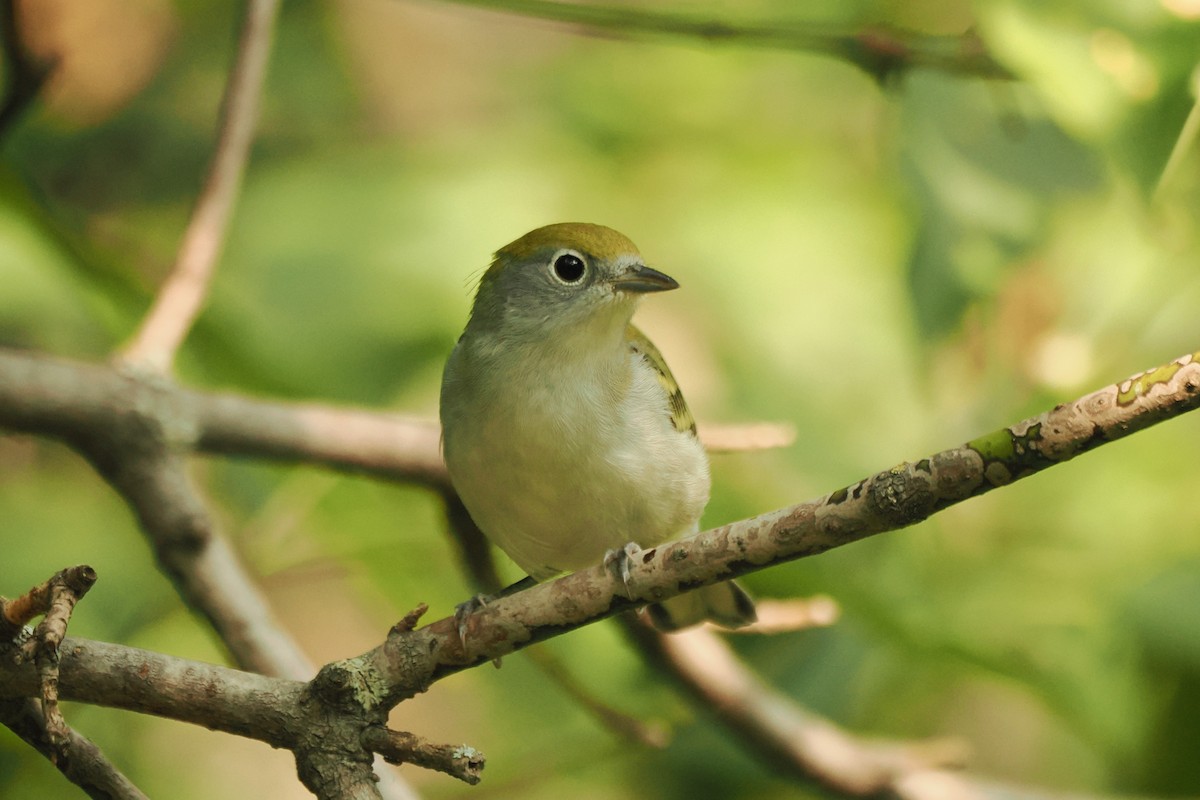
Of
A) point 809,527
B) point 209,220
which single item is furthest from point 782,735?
point 209,220

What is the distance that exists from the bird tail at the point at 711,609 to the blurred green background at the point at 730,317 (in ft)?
0.62

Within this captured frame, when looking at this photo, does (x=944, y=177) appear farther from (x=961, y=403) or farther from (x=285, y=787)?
(x=285, y=787)

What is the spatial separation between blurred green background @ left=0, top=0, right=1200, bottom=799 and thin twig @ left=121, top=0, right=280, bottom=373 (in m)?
0.22

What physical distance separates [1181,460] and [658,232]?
236 centimetres

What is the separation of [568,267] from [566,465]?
69 cm

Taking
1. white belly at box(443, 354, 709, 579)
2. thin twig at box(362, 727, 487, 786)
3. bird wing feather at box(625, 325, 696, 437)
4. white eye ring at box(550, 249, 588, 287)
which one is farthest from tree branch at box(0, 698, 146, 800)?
white eye ring at box(550, 249, 588, 287)

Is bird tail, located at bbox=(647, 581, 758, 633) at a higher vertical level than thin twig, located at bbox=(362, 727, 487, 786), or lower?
higher

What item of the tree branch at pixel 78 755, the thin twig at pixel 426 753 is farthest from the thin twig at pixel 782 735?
the tree branch at pixel 78 755

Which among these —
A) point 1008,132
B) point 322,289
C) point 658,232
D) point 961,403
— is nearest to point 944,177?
point 1008,132

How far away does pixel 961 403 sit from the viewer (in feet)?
14.2

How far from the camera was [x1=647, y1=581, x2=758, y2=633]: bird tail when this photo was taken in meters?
3.51

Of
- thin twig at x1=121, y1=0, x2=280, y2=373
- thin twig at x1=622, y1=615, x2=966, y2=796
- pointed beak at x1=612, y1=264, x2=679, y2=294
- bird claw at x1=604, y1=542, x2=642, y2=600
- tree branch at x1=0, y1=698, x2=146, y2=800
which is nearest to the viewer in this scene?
tree branch at x1=0, y1=698, x2=146, y2=800

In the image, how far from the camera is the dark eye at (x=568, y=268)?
11.3ft

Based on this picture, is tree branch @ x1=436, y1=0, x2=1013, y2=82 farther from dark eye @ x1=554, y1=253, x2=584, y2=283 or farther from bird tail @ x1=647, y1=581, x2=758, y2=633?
bird tail @ x1=647, y1=581, x2=758, y2=633
